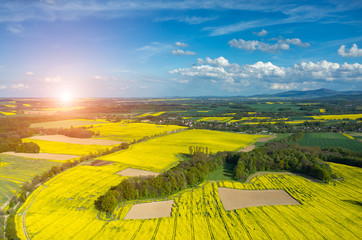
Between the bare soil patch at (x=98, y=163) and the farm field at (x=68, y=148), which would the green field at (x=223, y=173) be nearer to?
the bare soil patch at (x=98, y=163)

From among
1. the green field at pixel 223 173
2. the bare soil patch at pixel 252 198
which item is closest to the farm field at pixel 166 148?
the green field at pixel 223 173

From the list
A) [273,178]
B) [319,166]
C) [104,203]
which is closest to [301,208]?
[273,178]

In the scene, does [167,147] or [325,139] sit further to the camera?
[325,139]

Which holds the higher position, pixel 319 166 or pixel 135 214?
pixel 319 166

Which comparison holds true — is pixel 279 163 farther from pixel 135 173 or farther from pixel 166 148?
pixel 166 148

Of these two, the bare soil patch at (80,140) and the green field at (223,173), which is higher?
the bare soil patch at (80,140)

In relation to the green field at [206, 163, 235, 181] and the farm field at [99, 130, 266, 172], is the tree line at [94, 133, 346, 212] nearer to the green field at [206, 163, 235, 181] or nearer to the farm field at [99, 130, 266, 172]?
the green field at [206, 163, 235, 181]

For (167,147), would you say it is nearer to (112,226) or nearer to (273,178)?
(273,178)
